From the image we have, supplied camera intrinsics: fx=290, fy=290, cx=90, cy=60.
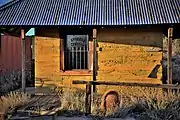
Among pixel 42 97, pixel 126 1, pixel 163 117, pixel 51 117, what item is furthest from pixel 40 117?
pixel 126 1

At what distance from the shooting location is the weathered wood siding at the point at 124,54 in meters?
12.9

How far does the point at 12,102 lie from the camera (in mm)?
10297

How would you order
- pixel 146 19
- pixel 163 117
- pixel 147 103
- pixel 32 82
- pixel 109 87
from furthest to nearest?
pixel 32 82
pixel 109 87
pixel 146 19
pixel 147 103
pixel 163 117

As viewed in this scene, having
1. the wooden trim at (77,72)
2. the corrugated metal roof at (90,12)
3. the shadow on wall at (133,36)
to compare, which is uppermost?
the corrugated metal roof at (90,12)

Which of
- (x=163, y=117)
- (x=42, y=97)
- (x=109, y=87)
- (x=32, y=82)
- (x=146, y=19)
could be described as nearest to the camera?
(x=163, y=117)

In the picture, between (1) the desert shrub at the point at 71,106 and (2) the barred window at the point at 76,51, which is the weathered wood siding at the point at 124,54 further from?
(1) the desert shrub at the point at 71,106

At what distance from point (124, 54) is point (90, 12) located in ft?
8.04

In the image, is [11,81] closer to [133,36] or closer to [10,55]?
[10,55]

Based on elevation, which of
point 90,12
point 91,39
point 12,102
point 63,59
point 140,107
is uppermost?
point 90,12

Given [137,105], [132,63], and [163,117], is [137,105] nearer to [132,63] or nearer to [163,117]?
[163,117]

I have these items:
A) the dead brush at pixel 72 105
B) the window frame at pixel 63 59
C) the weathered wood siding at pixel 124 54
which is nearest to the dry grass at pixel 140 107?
the dead brush at pixel 72 105

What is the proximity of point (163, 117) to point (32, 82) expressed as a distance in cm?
939

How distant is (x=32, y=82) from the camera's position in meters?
16.6

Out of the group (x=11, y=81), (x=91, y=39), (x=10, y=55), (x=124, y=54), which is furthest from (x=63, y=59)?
(x=10, y=55)
